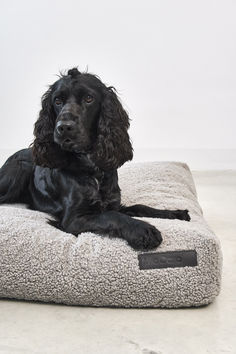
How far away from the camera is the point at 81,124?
84.0 inches

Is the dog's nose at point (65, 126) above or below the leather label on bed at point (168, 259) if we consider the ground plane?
above

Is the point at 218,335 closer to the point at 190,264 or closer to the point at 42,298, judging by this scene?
the point at 190,264

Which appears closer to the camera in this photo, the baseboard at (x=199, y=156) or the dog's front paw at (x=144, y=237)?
the dog's front paw at (x=144, y=237)

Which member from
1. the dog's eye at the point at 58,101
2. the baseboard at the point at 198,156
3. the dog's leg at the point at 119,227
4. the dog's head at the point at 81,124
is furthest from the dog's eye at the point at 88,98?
the baseboard at the point at 198,156

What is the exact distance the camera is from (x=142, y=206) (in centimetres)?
246

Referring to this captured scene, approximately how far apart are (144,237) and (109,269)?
0.16 metres

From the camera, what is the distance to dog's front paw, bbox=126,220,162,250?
184 centimetres

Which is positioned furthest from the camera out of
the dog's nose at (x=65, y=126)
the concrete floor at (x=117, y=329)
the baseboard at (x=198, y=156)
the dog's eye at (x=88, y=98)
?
the baseboard at (x=198, y=156)

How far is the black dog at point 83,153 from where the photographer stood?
2115mm

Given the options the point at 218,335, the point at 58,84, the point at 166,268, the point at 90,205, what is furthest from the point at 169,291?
the point at 58,84

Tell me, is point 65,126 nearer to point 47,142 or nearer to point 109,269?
point 47,142

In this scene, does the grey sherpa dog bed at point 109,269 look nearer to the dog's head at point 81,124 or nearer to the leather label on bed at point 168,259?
the leather label on bed at point 168,259

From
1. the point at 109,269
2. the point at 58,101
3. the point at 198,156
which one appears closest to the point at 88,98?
the point at 58,101

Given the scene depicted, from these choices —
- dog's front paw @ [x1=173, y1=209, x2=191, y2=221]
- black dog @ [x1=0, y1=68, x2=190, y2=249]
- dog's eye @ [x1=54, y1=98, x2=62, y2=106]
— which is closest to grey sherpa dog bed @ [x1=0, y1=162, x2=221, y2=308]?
black dog @ [x1=0, y1=68, x2=190, y2=249]
